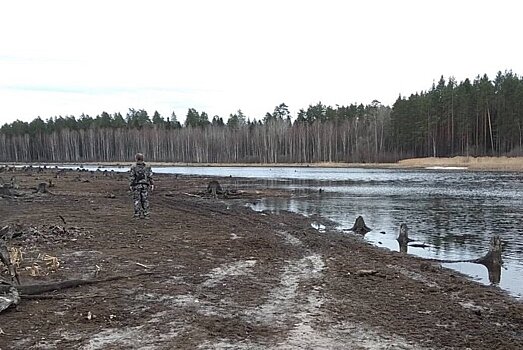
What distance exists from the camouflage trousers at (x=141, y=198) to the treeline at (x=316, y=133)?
64.4 m

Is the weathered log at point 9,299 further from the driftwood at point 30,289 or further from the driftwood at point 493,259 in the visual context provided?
the driftwood at point 493,259

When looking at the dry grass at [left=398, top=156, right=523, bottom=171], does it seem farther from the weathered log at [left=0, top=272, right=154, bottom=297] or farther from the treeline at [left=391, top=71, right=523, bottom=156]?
the weathered log at [left=0, top=272, right=154, bottom=297]

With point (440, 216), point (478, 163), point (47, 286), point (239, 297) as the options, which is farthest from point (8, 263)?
point (478, 163)

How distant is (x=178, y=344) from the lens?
662 cm

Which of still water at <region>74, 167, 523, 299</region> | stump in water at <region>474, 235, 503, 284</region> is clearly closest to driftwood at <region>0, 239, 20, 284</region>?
still water at <region>74, 167, 523, 299</region>

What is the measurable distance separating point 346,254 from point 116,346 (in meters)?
8.79

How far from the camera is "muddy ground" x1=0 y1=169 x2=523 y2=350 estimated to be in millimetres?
6979

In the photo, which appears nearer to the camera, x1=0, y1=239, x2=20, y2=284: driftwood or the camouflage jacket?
x1=0, y1=239, x2=20, y2=284: driftwood

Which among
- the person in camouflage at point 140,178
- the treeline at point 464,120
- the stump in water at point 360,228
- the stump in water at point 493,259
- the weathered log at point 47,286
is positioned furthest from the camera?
the treeline at point 464,120

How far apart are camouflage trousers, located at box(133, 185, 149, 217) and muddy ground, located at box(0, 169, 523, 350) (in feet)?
5.51

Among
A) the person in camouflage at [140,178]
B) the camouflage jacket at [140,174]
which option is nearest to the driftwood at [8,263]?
the person in camouflage at [140,178]

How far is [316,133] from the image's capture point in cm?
11650

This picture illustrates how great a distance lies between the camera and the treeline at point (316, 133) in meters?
81.7

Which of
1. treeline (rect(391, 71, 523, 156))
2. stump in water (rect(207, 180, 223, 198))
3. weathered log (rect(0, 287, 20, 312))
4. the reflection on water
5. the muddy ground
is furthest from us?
treeline (rect(391, 71, 523, 156))
